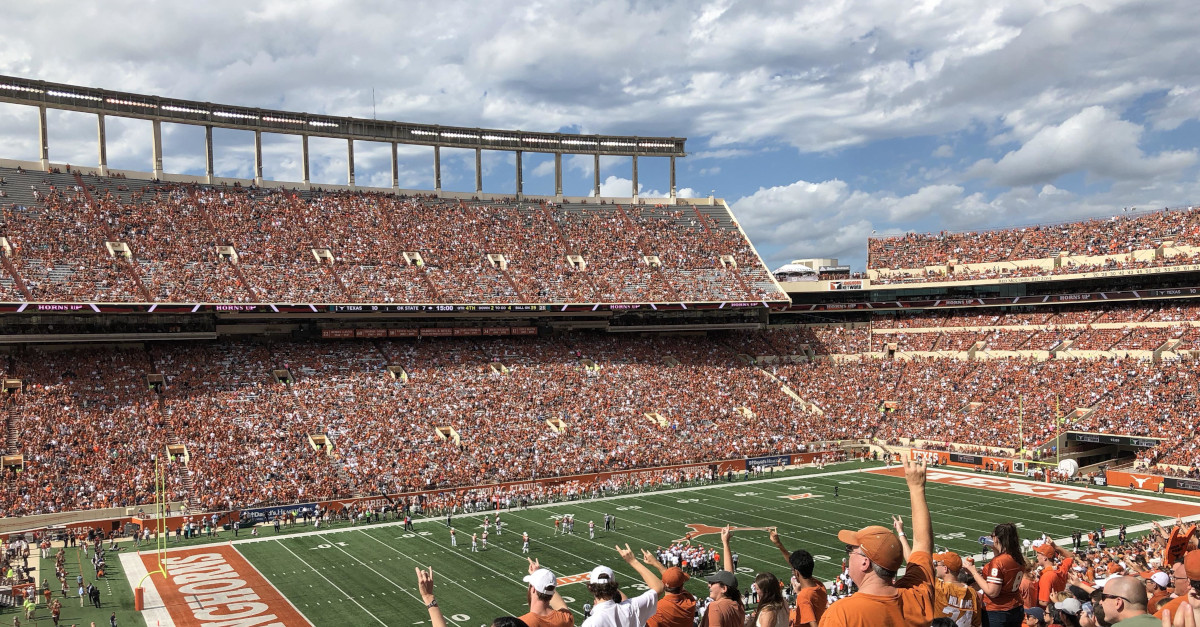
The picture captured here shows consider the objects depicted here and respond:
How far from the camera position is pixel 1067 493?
3884 cm

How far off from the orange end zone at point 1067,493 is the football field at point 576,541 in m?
0.08

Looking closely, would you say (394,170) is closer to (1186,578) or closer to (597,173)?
(597,173)

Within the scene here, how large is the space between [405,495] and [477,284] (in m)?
17.0

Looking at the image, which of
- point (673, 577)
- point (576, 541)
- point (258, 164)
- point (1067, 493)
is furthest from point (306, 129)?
point (673, 577)

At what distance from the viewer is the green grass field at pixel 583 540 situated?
82.0 ft

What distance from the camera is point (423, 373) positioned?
47312mm

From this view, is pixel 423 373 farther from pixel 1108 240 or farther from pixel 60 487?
pixel 1108 240

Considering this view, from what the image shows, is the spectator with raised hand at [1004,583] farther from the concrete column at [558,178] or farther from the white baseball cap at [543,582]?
the concrete column at [558,178]

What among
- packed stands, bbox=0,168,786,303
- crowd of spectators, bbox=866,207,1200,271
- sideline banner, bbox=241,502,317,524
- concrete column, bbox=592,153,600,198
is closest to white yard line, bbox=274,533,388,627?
sideline banner, bbox=241,502,317,524

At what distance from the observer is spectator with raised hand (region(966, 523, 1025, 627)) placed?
6879mm

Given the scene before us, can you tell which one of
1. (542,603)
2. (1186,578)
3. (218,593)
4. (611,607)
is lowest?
(218,593)

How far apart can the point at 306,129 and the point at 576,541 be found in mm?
33223

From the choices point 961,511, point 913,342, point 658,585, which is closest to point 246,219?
point 961,511

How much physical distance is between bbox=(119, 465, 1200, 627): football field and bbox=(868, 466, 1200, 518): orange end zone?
8 centimetres
